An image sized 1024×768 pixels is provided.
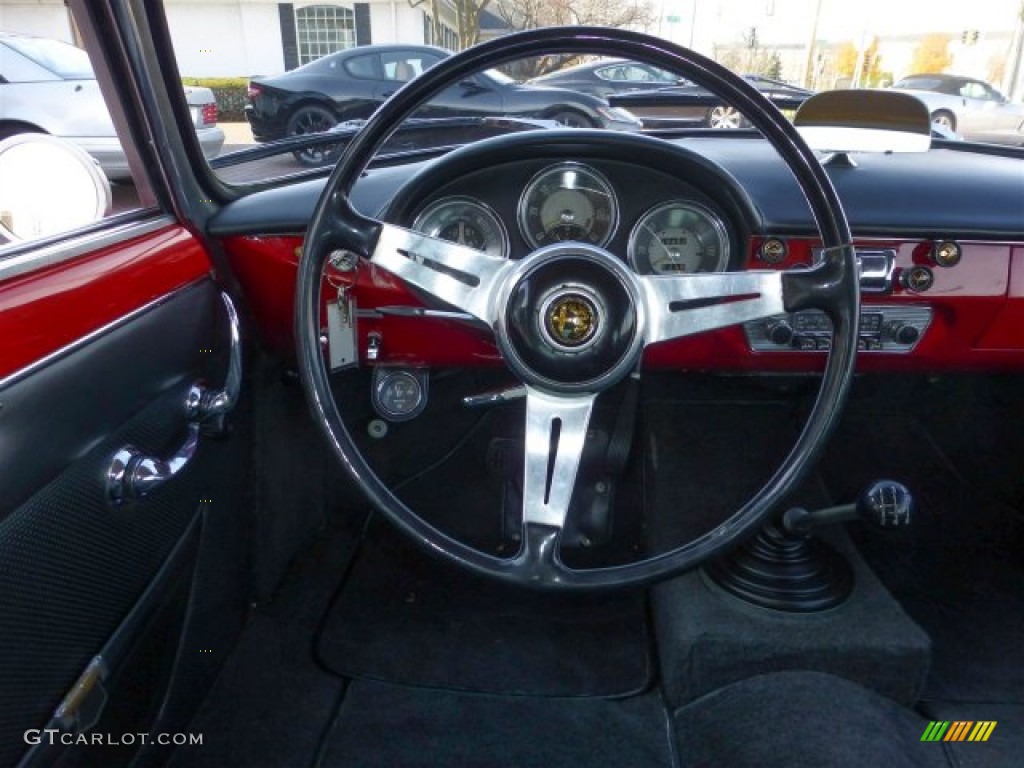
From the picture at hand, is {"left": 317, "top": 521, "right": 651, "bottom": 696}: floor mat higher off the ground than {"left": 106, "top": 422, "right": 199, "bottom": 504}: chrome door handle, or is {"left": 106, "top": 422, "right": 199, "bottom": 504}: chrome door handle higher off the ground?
{"left": 106, "top": 422, "right": 199, "bottom": 504}: chrome door handle

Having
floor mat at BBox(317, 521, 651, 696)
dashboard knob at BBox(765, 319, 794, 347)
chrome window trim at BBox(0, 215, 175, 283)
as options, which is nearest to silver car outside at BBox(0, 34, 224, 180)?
chrome window trim at BBox(0, 215, 175, 283)

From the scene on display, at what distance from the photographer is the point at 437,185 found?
1.83 m

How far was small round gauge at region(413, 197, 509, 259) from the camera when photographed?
1876 millimetres

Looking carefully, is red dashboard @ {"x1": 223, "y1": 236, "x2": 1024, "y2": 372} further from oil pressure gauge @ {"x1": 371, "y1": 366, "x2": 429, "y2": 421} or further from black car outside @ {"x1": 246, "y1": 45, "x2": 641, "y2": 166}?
black car outside @ {"x1": 246, "y1": 45, "x2": 641, "y2": 166}

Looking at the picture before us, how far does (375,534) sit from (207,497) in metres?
0.80

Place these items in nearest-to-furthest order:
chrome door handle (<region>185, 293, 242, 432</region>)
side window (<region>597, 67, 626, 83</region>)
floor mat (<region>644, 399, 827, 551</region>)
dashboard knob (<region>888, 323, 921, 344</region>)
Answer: chrome door handle (<region>185, 293, 242, 432</region>), dashboard knob (<region>888, 323, 921, 344</region>), floor mat (<region>644, 399, 827, 551</region>), side window (<region>597, 67, 626, 83</region>)

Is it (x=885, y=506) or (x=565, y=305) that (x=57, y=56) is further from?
(x=885, y=506)

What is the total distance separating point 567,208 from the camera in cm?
189

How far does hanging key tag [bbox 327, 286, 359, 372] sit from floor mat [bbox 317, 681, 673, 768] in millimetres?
719

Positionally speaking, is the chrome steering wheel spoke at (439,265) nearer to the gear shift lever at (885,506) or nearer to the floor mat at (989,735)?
the gear shift lever at (885,506)

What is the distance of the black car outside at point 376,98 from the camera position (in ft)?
6.91

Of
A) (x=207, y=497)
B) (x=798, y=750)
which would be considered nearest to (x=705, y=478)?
(x=798, y=750)

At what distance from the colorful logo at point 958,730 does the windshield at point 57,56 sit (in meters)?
1.99

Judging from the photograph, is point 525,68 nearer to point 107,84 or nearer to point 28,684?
point 107,84
